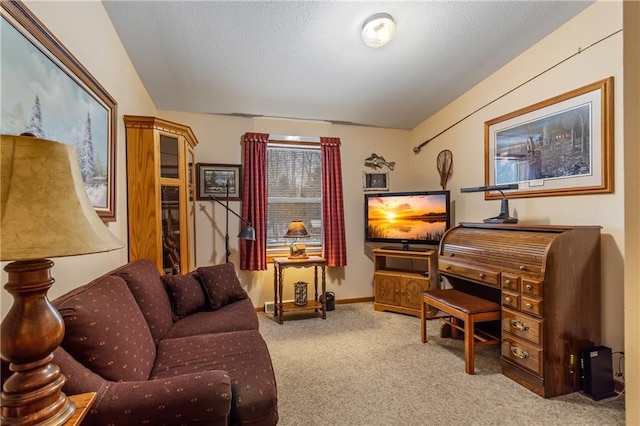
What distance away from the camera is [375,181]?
13.6 ft

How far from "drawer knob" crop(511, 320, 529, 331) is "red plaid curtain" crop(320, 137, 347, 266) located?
2.05 meters

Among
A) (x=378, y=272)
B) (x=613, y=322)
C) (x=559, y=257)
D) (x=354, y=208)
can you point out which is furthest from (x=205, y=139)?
(x=613, y=322)

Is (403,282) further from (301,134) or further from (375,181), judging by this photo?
(301,134)

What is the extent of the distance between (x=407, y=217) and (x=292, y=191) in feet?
5.11

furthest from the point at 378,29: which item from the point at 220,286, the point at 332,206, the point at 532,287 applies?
the point at 220,286

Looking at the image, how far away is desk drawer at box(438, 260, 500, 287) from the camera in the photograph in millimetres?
2297

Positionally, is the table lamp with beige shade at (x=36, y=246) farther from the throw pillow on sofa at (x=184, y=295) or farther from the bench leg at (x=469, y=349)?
the bench leg at (x=469, y=349)

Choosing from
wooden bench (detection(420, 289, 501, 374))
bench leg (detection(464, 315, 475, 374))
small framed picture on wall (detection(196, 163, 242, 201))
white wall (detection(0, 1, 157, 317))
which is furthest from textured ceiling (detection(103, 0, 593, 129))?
bench leg (detection(464, 315, 475, 374))

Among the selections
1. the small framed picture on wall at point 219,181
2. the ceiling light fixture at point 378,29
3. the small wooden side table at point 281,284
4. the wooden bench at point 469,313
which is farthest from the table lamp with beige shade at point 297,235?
the ceiling light fixture at point 378,29

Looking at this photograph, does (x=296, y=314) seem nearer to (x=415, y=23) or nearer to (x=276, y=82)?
(x=276, y=82)

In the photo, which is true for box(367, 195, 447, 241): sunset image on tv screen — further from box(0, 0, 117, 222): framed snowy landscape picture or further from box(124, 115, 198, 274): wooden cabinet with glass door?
box(0, 0, 117, 222): framed snowy landscape picture

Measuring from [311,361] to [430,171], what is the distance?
112 inches

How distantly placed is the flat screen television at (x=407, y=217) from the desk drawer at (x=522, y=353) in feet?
4.62

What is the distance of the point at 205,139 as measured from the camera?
3.56 m
